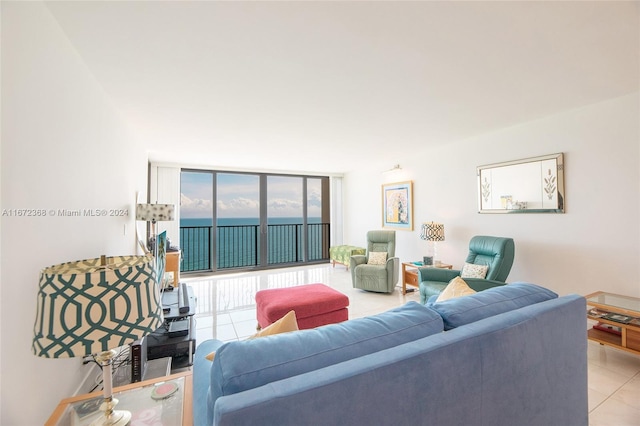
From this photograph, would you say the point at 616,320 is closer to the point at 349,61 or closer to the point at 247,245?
the point at 349,61

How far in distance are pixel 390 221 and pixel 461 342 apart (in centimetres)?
474

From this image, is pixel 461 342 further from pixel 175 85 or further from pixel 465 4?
pixel 175 85

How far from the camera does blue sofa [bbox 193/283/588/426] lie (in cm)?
85

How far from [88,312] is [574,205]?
426 centimetres

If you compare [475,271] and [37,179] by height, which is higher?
[37,179]

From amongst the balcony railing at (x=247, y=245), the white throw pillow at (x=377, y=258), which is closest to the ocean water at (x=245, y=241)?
the balcony railing at (x=247, y=245)

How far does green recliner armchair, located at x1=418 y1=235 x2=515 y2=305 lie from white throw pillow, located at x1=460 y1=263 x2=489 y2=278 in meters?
0.05

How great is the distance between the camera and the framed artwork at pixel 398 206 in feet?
17.2

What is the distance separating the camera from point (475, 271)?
350 cm

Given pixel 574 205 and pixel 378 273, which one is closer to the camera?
pixel 574 205

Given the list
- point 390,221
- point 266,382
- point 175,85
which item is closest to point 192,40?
point 175,85

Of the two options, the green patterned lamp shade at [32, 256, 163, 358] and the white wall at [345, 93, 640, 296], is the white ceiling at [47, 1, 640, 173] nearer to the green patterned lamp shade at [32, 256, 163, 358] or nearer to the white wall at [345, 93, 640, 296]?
the white wall at [345, 93, 640, 296]

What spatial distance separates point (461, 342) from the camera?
108cm

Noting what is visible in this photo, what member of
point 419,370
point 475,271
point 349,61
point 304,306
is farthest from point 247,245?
point 419,370
